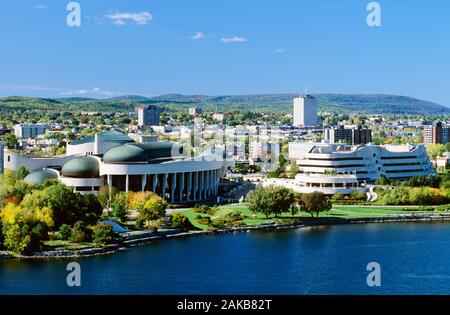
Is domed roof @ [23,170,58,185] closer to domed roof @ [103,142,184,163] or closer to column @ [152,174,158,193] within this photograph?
domed roof @ [103,142,184,163]

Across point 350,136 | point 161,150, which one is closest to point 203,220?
point 161,150

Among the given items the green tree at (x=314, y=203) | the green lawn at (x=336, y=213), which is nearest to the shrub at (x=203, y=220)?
the green lawn at (x=336, y=213)

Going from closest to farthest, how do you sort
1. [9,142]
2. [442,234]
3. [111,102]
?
[442,234]
[9,142]
[111,102]

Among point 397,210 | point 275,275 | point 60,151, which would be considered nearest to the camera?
point 275,275

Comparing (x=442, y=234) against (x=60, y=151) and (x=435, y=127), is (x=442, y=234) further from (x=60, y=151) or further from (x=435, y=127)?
(x=435, y=127)

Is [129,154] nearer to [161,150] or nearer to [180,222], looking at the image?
[161,150]

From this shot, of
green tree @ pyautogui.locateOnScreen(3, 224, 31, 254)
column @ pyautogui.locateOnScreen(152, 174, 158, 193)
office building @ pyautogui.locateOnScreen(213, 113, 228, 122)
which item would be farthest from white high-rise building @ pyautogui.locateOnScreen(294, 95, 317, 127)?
green tree @ pyautogui.locateOnScreen(3, 224, 31, 254)
